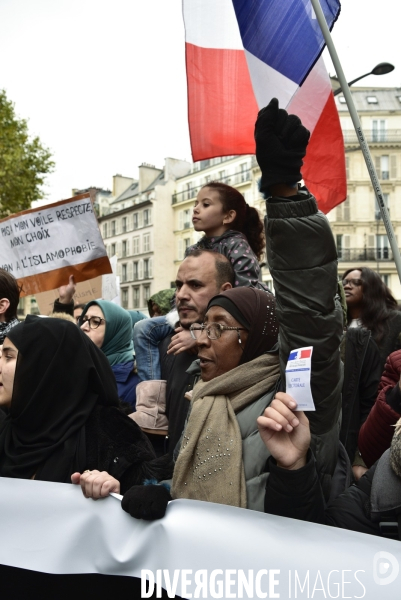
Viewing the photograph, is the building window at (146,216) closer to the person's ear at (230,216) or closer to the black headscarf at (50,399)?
the person's ear at (230,216)

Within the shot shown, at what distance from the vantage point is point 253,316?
2.30 meters

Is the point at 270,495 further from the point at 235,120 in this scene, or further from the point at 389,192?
the point at 389,192

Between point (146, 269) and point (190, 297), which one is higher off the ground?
point (146, 269)

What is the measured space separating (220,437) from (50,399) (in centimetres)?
86

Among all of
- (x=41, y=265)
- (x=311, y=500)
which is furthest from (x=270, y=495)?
(x=41, y=265)

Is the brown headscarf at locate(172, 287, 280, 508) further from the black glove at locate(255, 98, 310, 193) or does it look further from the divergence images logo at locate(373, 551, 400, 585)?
the black glove at locate(255, 98, 310, 193)

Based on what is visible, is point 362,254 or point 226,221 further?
point 362,254

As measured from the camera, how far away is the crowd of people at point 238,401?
73.3 inches

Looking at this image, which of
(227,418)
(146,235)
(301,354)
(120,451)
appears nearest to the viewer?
(301,354)

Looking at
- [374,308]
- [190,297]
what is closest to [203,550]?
[190,297]

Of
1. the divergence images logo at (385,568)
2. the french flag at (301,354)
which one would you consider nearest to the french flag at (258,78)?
the french flag at (301,354)

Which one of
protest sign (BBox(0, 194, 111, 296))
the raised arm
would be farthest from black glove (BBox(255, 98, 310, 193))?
protest sign (BBox(0, 194, 111, 296))

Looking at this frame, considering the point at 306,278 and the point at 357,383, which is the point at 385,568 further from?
the point at 357,383

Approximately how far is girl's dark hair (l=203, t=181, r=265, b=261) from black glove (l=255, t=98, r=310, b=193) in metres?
1.85
